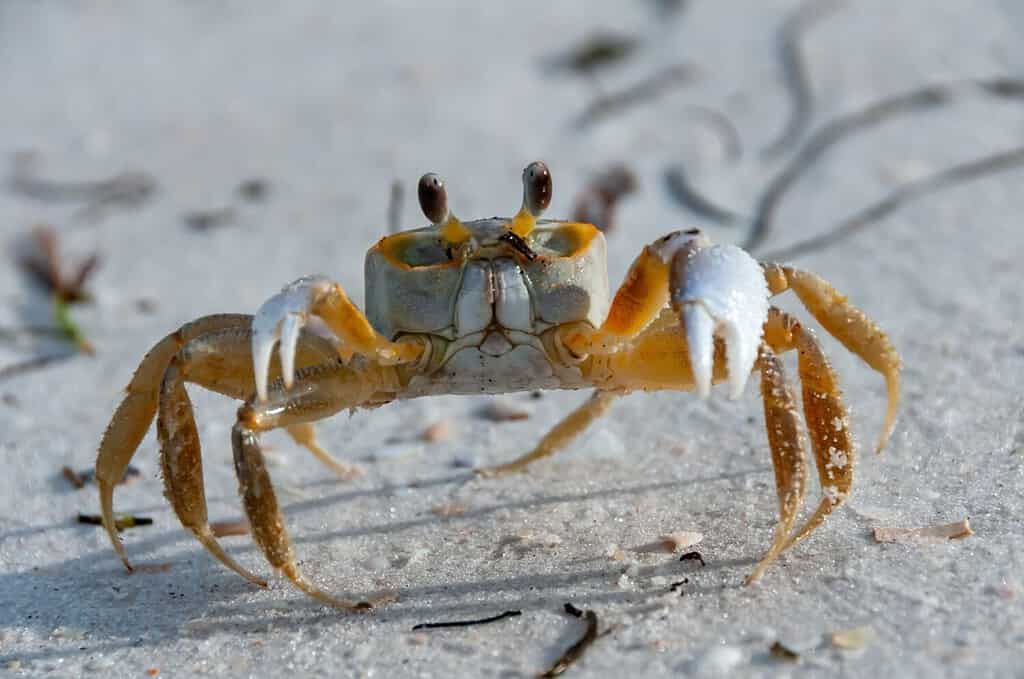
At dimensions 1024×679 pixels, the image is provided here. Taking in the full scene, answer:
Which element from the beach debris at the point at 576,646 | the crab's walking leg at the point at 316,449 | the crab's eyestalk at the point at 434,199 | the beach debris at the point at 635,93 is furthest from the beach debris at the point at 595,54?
the beach debris at the point at 576,646

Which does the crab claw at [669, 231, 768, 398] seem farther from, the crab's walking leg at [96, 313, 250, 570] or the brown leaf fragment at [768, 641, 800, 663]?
the crab's walking leg at [96, 313, 250, 570]

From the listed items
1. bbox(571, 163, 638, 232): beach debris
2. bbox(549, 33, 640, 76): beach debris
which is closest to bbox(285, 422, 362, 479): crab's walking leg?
bbox(571, 163, 638, 232): beach debris

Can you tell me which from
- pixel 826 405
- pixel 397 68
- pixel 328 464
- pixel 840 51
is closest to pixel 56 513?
pixel 328 464

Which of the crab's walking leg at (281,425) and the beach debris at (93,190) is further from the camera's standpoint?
the beach debris at (93,190)

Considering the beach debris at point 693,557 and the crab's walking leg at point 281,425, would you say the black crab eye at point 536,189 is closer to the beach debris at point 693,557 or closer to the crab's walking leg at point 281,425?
the crab's walking leg at point 281,425

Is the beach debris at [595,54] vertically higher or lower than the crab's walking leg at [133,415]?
higher

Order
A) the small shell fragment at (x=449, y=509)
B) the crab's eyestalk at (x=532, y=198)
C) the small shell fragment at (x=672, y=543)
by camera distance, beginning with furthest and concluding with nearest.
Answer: the small shell fragment at (x=449, y=509) → the crab's eyestalk at (x=532, y=198) → the small shell fragment at (x=672, y=543)

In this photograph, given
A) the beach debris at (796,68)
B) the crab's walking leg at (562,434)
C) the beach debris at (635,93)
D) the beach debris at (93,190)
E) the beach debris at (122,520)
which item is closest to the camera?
the beach debris at (122,520)
